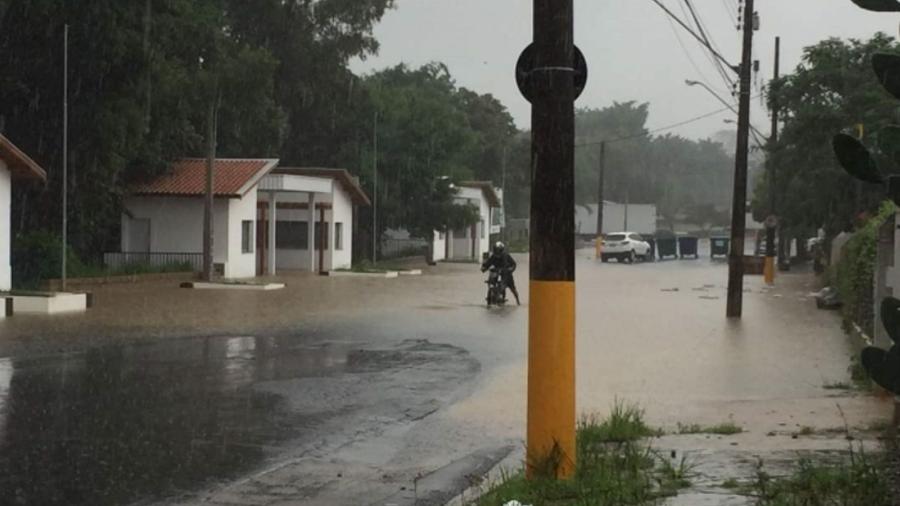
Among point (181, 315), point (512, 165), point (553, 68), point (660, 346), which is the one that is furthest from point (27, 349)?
point (512, 165)

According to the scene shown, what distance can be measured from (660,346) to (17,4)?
23142 millimetres

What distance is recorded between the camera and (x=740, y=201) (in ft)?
93.0

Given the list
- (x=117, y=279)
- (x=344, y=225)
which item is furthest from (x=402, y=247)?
(x=117, y=279)

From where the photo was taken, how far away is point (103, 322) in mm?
24688

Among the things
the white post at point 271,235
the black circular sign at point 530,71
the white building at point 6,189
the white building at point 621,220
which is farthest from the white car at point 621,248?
the black circular sign at point 530,71

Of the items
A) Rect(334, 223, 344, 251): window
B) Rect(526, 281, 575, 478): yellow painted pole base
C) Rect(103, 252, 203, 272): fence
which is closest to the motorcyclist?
Rect(103, 252, 203, 272): fence

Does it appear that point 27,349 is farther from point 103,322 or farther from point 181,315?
point 181,315

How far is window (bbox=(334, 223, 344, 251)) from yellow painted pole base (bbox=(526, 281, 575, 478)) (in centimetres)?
4572

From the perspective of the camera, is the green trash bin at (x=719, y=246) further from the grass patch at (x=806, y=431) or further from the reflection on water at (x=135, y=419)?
the grass patch at (x=806, y=431)

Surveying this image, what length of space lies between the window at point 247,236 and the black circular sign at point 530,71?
38.4 m

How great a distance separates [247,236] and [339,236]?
8246 mm

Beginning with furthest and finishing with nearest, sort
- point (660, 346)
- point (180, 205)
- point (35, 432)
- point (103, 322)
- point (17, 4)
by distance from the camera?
point (180, 205) → point (17, 4) → point (103, 322) → point (660, 346) → point (35, 432)

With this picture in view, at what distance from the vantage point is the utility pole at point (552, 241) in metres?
7.87

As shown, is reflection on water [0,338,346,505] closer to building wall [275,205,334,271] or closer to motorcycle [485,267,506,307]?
motorcycle [485,267,506,307]
